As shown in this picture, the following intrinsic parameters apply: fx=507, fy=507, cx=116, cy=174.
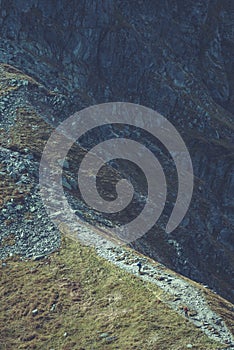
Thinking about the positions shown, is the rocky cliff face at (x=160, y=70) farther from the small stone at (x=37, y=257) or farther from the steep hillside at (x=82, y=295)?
the small stone at (x=37, y=257)

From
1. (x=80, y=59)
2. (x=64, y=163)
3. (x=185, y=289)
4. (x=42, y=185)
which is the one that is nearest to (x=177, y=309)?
(x=185, y=289)

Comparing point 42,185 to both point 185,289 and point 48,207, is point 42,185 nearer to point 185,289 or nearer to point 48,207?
point 48,207

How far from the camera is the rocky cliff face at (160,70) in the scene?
7275 cm

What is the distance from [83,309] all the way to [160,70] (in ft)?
187

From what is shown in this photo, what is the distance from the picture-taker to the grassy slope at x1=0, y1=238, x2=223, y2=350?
3556cm

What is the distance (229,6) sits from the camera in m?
98.3

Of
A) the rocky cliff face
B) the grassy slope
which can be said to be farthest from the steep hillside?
the rocky cliff face

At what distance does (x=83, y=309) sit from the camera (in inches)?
1543

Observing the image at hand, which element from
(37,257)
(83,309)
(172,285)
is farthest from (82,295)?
(172,285)

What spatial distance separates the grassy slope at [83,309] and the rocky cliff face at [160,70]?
83.7ft

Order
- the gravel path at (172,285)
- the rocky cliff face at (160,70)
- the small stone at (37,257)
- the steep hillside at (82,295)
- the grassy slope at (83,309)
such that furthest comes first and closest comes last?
the rocky cliff face at (160,70)
the small stone at (37,257)
the gravel path at (172,285)
the steep hillside at (82,295)
the grassy slope at (83,309)

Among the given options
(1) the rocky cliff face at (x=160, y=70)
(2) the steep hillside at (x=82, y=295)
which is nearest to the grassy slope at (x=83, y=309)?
(2) the steep hillside at (x=82, y=295)

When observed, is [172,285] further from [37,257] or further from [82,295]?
[37,257]

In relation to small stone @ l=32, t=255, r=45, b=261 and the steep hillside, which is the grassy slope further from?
small stone @ l=32, t=255, r=45, b=261
